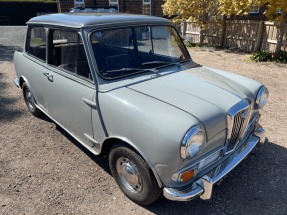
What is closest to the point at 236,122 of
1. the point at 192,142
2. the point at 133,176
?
the point at 192,142

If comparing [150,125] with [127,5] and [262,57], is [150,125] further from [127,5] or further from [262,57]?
[127,5]

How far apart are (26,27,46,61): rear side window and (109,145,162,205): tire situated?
1995 mm

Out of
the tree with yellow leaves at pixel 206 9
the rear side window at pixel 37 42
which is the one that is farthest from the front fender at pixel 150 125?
the tree with yellow leaves at pixel 206 9

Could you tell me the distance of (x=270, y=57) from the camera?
905cm

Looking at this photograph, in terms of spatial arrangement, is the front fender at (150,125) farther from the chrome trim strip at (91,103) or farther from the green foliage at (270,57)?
the green foliage at (270,57)

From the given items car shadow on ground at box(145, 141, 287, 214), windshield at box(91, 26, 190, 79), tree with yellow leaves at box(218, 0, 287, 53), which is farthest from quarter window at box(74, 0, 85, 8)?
car shadow on ground at box(145, 141, 287, 214)

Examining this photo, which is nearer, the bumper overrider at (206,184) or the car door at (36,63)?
the bumper overrider at (206,184)

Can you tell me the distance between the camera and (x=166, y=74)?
9.86 feet

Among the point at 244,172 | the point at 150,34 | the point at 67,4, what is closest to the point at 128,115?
the point at 150,34

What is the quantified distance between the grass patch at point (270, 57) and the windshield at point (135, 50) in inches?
259

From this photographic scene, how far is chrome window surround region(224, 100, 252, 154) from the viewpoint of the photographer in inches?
94.0

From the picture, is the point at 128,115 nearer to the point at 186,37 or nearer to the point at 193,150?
the point at 193,150

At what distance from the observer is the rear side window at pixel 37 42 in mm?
3676

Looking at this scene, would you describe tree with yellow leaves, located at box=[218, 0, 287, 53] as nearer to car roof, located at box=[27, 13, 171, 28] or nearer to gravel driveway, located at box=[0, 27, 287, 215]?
gravel driveway, located at box=[0, 27, 287, 215]
